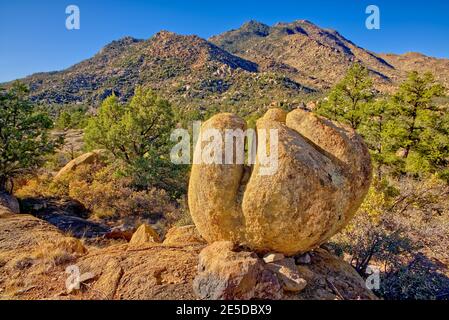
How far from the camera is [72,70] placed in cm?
11944

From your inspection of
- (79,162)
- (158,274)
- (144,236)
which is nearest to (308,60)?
(79,162)

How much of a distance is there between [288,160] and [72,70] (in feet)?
437

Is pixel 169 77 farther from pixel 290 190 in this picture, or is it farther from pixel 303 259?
pixel 290 190

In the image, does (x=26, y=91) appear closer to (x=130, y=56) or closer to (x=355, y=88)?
(x=355, y=88)

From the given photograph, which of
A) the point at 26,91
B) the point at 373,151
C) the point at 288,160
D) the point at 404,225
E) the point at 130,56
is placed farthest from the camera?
the point at 130,56

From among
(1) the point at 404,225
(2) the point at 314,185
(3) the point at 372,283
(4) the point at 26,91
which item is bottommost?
(3) the point at 372,283

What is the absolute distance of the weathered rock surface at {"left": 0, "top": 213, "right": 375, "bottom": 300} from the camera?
5.21m

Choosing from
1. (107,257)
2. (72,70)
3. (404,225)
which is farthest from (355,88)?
(72,70)

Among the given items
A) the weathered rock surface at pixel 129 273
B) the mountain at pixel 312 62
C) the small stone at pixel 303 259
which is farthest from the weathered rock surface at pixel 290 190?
the mountain at pixel 312 62

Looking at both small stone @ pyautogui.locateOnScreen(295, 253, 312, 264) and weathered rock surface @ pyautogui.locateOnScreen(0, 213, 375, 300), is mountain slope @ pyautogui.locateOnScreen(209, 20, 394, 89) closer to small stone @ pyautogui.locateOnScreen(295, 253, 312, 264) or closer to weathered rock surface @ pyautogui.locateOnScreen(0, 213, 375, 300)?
small stone @ pyautogui.locateOnScreen(295, 253, 312, 264)

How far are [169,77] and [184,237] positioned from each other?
335ft

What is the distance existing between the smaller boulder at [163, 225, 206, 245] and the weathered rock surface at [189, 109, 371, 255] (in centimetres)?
127

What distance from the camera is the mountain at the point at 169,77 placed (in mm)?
92312

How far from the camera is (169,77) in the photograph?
104 m
